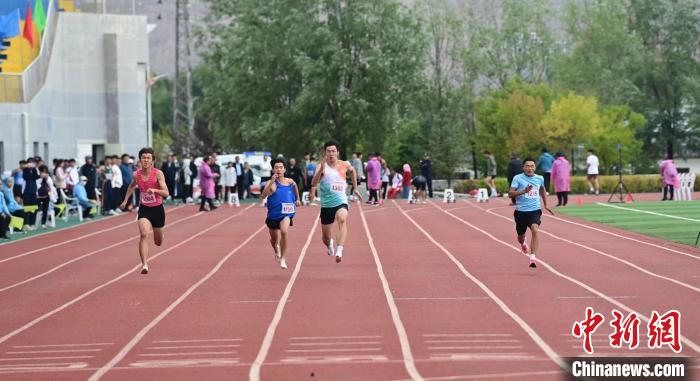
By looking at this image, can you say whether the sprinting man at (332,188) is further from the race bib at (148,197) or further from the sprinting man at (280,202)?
the race bib at (148,197)

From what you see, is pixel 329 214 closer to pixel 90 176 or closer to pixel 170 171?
pixel 90 176

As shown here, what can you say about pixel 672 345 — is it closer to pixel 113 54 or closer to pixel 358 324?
pixel 358 324

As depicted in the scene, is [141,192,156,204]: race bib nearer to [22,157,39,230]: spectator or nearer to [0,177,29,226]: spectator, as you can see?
[0,177,29,226]: spectator

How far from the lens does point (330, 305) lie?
51.9 feet

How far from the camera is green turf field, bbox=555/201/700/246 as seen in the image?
2908 cm

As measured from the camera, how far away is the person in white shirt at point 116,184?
4162 cm

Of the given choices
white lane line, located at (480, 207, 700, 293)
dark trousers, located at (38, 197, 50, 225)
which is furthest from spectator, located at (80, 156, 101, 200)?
white lane line, located at (480, 207, 700, 293)

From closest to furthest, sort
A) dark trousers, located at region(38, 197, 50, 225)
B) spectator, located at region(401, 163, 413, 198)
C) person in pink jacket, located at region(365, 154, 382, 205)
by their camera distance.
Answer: dark trousers, located at region(38, 197, 50, 225), person in pink jacket, located at region(365, 154, 382, 205), spectator, located at region(401, 163, 413, 198)

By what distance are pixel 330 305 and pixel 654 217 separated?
2158 cm

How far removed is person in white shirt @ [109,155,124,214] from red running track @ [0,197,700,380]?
12.7 m

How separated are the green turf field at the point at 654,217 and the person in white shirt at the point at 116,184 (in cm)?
1362

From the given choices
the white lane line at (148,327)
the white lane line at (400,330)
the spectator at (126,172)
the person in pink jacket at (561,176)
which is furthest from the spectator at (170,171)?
the white lane line at (400,330)

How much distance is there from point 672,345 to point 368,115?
175ft

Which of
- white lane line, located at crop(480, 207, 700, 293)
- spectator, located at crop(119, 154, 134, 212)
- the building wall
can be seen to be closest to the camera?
white lane line, located at crop(480, 207, 700, 293)
